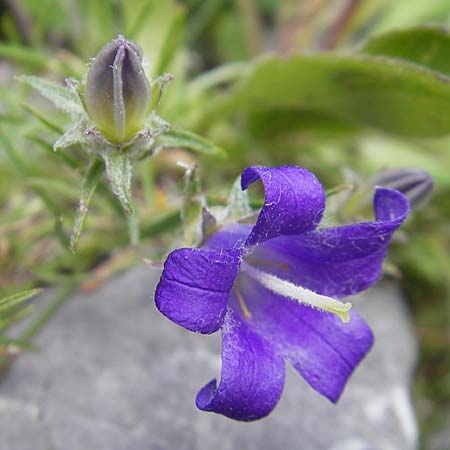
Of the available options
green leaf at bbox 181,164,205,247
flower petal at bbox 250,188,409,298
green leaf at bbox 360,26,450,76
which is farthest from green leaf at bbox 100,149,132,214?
green leaf at bbox 360,26,450,76

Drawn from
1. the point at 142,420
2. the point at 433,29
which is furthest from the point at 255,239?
the point at 433,29

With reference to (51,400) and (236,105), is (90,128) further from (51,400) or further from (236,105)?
(236,105)

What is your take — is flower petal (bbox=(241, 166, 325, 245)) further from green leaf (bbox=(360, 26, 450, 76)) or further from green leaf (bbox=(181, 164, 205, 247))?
green leaf (bbox=(360, 26, 450, 76))

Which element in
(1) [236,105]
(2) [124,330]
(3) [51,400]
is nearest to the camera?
(3) [51,400]

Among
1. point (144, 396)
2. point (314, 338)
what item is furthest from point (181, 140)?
point (144, 396)

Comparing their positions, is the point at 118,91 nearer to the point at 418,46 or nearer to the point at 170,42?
the point at 170,42

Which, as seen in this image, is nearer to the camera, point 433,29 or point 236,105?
point 433,29

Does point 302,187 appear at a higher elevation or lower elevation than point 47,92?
lower
